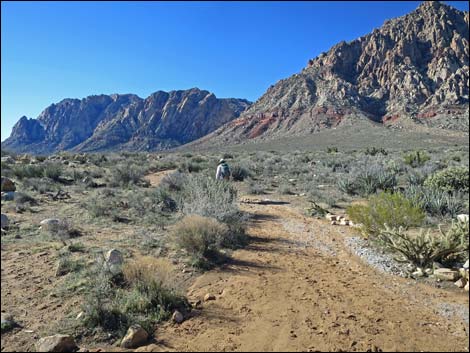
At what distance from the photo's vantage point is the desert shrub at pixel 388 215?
267 inches

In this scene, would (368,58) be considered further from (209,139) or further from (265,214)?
(265,214)

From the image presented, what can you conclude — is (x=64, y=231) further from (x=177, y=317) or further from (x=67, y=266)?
(x=177, y=317)

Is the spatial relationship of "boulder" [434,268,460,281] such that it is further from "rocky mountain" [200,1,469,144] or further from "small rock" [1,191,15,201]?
"rocky mountain" [200,1,469,144]

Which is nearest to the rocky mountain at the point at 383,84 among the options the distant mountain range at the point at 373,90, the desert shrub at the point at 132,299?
the distant mountain range at the point at 373,90

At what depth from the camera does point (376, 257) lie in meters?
6.09

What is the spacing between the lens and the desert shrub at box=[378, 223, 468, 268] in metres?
5.29

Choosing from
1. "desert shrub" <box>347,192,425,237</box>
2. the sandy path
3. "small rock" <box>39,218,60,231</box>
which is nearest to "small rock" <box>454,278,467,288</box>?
the sandy path

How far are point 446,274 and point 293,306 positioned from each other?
2.34 metres

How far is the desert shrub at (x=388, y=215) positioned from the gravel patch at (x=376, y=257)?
354 millimetres

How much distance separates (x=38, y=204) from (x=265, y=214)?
7.40 m

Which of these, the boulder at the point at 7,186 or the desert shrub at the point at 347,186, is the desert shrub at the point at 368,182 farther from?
the boulder at the point at 7,186

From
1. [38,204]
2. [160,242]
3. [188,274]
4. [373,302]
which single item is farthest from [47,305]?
[38,204]

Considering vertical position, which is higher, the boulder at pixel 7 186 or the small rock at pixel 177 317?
the boulder at pixel 7 186

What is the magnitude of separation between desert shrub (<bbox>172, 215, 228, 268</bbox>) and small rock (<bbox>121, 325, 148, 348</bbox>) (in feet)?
7.01
